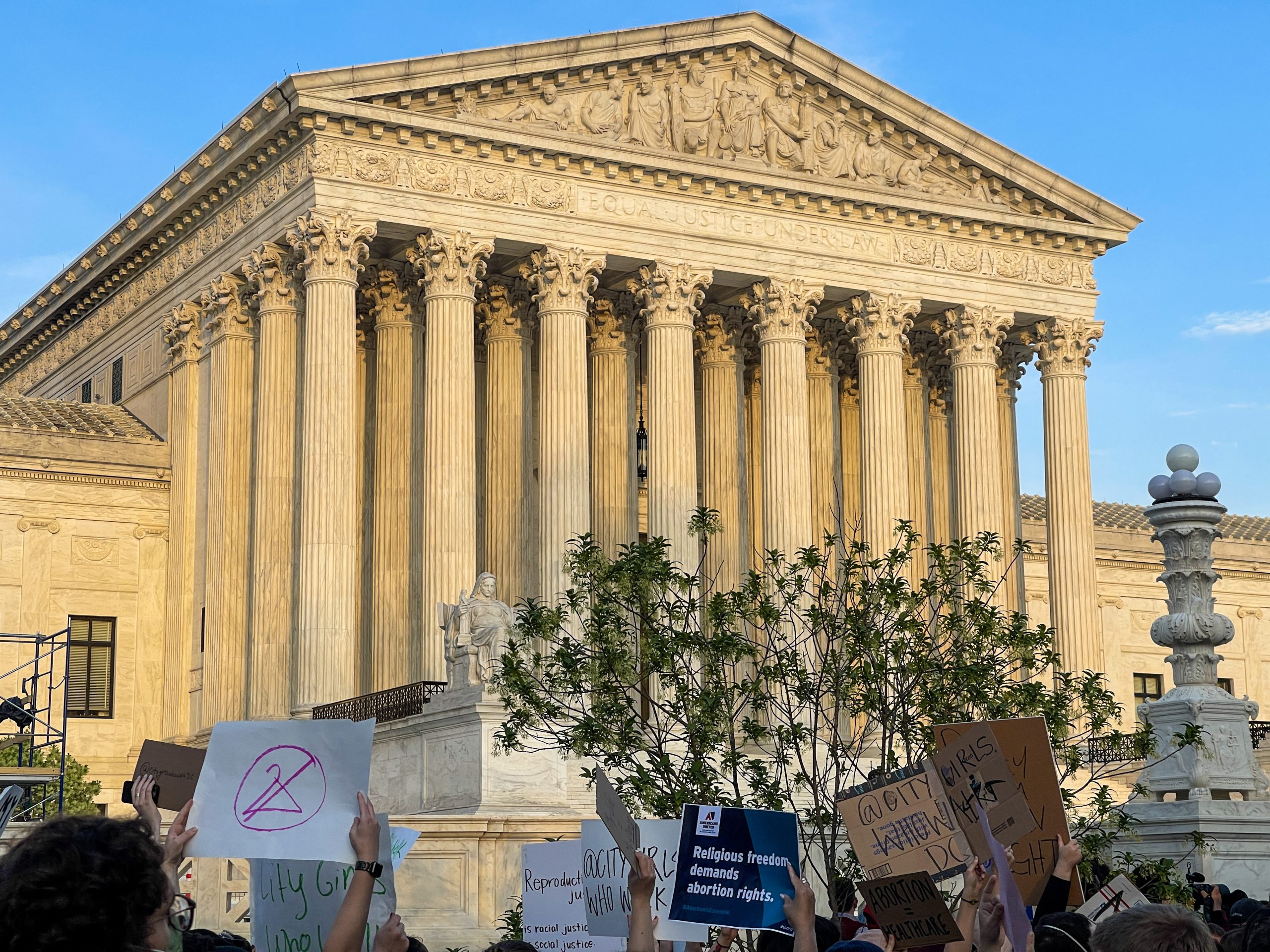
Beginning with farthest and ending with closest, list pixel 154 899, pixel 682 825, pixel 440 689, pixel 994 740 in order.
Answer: pixel 440 689, pixel 682 825, pixel 994 740, pixel 154 899

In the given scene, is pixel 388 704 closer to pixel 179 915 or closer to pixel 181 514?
pixel 181 514

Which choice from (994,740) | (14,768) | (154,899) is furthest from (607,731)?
(154,899)

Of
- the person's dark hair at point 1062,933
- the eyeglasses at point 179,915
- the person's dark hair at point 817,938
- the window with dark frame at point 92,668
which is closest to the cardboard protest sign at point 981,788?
the person's dark hair at point 1062,933

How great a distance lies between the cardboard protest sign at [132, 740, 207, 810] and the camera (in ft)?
28.3

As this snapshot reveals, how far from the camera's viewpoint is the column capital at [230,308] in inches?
1677

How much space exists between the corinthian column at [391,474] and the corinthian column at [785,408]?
8.41 m

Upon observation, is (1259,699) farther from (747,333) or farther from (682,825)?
(682,825)

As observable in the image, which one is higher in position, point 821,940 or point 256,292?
point 256,292

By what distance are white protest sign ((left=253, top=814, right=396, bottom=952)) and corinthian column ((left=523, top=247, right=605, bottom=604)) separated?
31.2 m

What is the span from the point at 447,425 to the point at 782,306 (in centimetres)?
963

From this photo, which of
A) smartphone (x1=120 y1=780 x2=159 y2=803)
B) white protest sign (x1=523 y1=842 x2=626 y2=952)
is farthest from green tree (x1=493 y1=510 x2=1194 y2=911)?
smartphone (x1=120 y1=780 x2=159 y2=803)

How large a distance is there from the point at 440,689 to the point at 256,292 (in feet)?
37.6

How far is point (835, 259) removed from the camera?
149ft

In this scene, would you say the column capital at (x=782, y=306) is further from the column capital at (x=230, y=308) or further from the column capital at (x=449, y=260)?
the column capital at (x=230, y=308)
